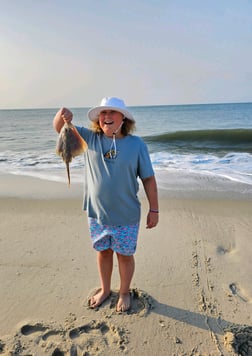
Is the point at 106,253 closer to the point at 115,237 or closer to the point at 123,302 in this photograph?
the point at 115,237

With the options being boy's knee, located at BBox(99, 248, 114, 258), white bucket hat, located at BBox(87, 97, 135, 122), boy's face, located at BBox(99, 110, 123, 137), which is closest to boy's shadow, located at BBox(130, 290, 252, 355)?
boy's knee, located at BBox(99, 248, 114, 258)

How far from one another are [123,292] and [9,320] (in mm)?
1069

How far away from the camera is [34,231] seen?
449 centimetres

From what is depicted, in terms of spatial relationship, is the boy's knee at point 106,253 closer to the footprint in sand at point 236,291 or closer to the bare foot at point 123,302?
the bare foot at point 123,302

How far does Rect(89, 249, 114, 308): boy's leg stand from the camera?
290cm

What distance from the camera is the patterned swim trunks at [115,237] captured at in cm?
267

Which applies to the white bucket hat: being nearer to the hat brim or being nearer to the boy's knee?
the hat brim

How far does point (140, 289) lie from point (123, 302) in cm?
33

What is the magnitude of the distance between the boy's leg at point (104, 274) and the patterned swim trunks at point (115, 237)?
13cm

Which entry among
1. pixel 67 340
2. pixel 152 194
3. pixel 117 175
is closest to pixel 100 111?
pixel 117 175

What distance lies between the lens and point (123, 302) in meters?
2.92

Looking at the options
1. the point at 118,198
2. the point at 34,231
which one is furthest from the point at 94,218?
the point at 34,231

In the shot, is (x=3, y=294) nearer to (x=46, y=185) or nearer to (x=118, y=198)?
(x=118, y=198)

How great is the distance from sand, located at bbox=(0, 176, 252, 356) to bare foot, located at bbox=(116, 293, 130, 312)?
5cm
